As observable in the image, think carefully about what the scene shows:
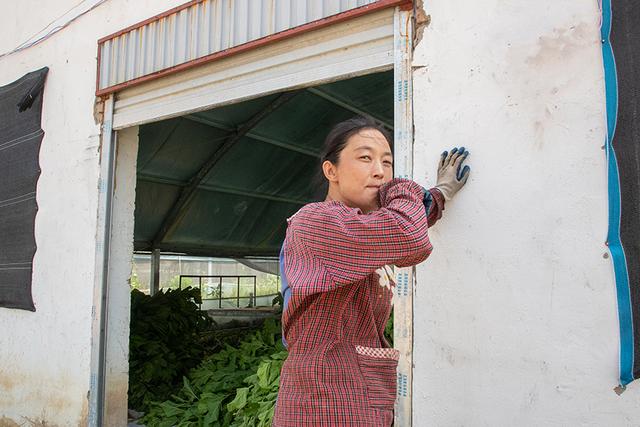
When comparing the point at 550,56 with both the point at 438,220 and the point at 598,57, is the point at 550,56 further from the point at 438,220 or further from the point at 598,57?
the point at 438,220

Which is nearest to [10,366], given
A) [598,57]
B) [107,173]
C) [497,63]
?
[107,173]

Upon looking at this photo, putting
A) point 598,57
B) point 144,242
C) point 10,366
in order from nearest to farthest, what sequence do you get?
point 598,57 < point 10,366 < point 144,242

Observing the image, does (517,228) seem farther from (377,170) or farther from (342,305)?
(342,305)

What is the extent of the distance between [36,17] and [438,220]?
499 centimetres

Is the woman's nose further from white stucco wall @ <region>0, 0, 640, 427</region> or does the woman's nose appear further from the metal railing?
the metal railing

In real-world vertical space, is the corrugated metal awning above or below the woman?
above

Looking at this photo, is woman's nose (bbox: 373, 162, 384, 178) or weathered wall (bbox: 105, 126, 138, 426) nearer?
woman's nose (bbox: 373, 162, 384, 178)

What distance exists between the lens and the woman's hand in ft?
8.23

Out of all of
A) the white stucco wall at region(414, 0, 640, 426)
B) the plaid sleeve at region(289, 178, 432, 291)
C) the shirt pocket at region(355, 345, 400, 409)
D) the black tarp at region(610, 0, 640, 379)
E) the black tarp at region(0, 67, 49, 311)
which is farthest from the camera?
the black tarp at region(0, 67, 49, 311)

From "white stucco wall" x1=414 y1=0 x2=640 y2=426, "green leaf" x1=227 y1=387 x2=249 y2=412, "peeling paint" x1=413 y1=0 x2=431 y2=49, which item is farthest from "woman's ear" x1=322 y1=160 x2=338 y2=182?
"green leaf" x1=227 y1=387 x2=249 y2=412

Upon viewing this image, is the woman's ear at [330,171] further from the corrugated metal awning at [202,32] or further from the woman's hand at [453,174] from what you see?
the corrugated metal awning at [202,32]

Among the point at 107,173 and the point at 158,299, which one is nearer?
the point at 107,173

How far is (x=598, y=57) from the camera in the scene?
88.6 inches

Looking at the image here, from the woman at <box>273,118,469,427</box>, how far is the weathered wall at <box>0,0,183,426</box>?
2981 millimetres
